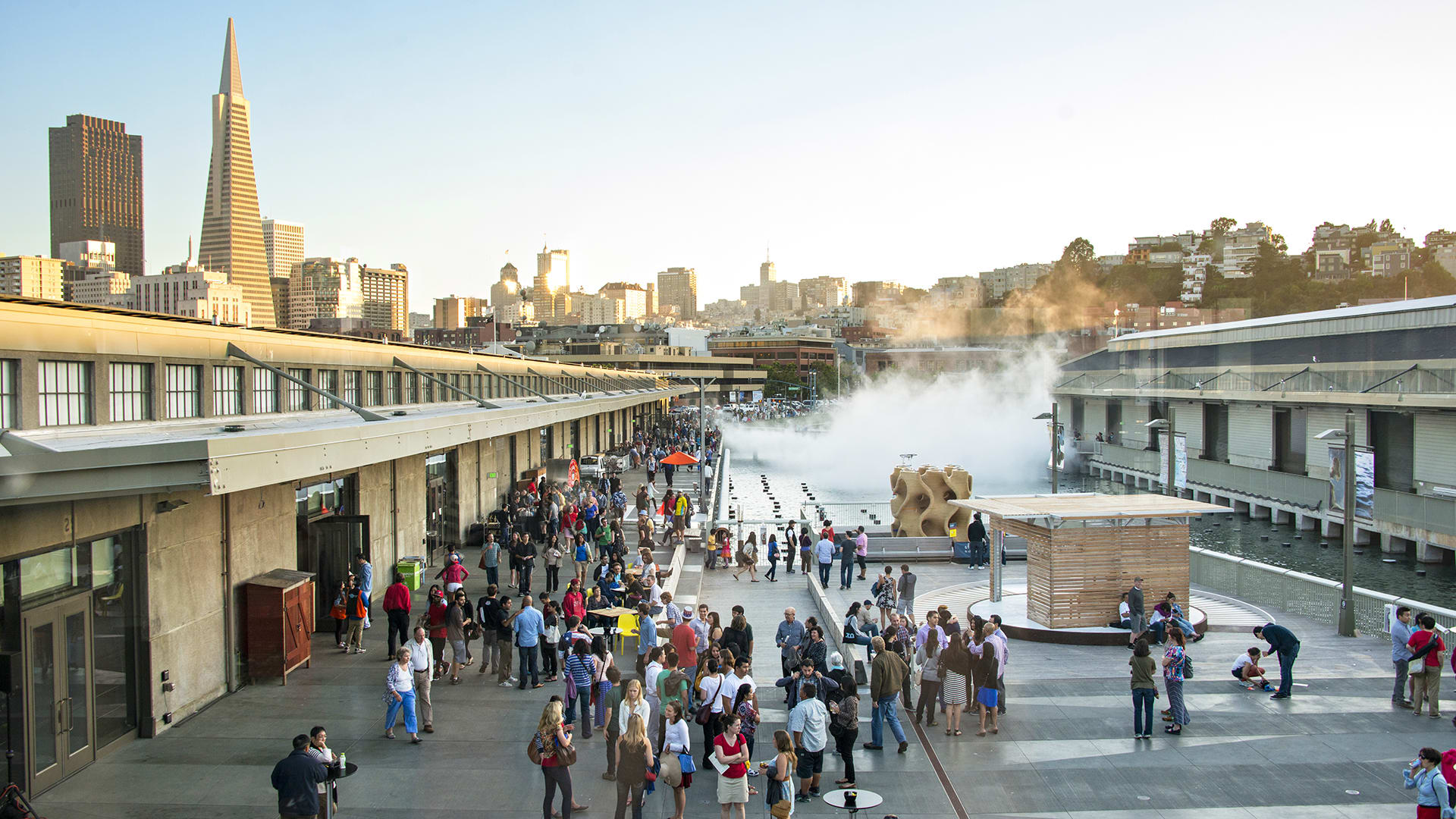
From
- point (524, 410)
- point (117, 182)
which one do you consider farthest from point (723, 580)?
point (117, 182)

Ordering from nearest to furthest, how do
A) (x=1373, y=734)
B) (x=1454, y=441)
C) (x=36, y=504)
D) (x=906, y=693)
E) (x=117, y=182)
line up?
(x=36, y=504) < (x=1373, y=734) < (x=906, y=693) < (x=1454, y=441) < (x=117, y=182)

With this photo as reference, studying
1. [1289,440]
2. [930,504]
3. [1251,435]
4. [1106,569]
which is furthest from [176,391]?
[1251,435]

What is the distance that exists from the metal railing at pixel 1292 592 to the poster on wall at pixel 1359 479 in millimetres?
1646

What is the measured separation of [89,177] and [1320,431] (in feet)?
405

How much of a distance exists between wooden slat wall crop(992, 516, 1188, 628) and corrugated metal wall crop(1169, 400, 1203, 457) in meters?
35.5

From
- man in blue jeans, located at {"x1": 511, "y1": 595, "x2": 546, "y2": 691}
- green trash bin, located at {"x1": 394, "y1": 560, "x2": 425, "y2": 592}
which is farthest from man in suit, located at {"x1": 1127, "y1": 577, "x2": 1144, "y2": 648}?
green trash bin, located at {"x1": 394, "y1": 560, "x2": 425, "y2": 592}

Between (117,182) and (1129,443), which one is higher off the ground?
(117,182)

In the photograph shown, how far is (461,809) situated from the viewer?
9172mm

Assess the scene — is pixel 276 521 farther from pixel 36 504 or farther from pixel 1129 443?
pixel 1129 443

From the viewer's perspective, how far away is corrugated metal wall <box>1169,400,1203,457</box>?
162 feet

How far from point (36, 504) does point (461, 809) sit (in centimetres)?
485

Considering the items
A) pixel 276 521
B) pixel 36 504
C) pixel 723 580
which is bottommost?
pixel 723 580

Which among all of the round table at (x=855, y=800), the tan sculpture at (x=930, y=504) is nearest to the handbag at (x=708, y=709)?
the round table at (x=855, y=800)

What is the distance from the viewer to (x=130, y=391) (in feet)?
40.7
